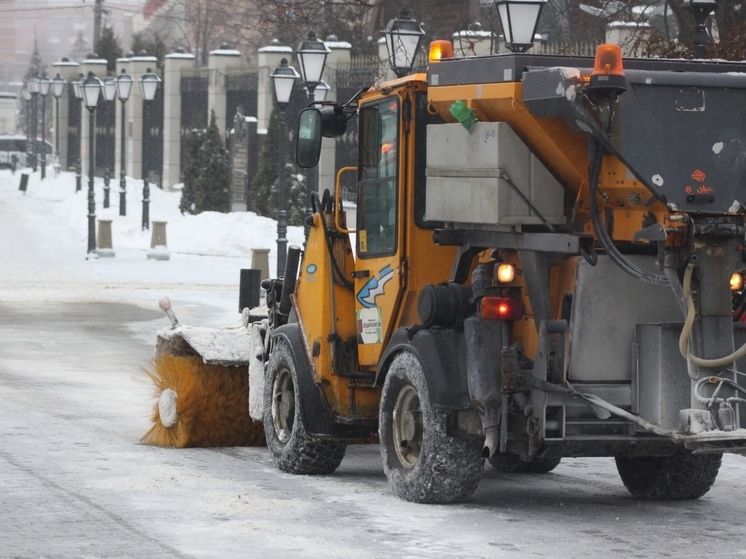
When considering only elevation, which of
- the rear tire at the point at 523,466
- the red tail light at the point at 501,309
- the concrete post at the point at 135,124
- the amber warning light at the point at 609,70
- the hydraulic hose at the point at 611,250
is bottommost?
the rear tire at the point at 523,466

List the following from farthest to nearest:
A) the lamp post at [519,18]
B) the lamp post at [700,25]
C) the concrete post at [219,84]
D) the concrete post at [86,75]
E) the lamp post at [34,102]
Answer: the lamp post at [34,102] < the concrete post at [86,75] < the concrete post at [219,84] < the lamp post at [519,18] < the lamp post at [700,25]

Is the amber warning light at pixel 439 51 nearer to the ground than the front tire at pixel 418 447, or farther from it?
farther from it

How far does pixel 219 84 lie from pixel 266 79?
540cm

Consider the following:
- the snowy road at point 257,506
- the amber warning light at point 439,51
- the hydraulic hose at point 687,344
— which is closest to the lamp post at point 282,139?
the snowy road at point 257,506

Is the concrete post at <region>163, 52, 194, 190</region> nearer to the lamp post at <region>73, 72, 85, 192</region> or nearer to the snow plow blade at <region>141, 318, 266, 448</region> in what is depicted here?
the lamp post at <region>73, 72, 85, 192</region>

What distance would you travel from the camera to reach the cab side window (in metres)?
9.34

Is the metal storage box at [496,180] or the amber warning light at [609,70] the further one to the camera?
the metal storage box at [496,180]

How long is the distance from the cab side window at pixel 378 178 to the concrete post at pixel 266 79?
33.9 meters

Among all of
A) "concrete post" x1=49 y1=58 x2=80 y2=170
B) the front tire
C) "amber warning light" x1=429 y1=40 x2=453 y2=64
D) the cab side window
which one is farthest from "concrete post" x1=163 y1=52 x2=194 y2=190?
the front tire

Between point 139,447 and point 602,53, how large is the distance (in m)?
5.02

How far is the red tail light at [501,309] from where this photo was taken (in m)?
8.33

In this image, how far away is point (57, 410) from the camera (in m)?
13.2

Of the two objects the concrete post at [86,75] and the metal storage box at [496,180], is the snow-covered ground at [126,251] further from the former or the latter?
the metal storage box at [496,180]

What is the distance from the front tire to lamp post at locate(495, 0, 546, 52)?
7.10 metres
